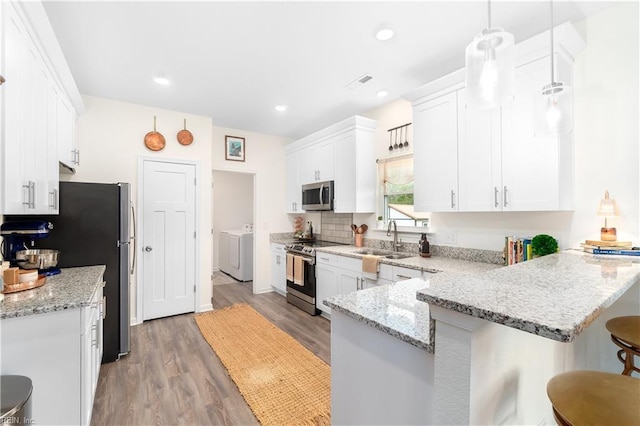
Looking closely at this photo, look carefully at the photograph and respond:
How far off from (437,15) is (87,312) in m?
2.94

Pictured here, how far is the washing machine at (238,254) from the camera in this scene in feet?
18.7

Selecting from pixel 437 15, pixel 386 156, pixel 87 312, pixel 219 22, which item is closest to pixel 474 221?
pixel 386 156

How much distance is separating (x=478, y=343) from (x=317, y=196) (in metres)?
3.54

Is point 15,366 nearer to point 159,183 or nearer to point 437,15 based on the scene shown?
point 159,183

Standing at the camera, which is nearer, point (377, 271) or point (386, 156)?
point (377, 271)

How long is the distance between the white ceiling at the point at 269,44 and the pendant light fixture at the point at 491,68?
0.91 meters

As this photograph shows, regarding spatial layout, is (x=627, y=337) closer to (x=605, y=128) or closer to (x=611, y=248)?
(x=611, y=248)

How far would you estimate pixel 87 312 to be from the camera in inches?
66.5

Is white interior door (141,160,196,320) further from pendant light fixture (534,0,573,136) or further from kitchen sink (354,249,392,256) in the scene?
pendant light fixture (534,0,573,136)

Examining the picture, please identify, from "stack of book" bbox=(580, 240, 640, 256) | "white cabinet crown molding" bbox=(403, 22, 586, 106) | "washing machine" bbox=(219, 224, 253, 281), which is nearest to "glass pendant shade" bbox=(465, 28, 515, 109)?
"white cabinet crown molding" bbox=(403, 22, 586, 106)

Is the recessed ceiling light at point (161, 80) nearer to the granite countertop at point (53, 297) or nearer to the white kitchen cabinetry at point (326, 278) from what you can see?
the granite countertop at point (53, 297)

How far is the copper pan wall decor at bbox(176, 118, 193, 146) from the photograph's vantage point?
3.86 m

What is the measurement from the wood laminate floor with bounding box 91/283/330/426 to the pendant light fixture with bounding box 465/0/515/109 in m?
2.33

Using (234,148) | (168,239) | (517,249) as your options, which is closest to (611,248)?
(517,249)
